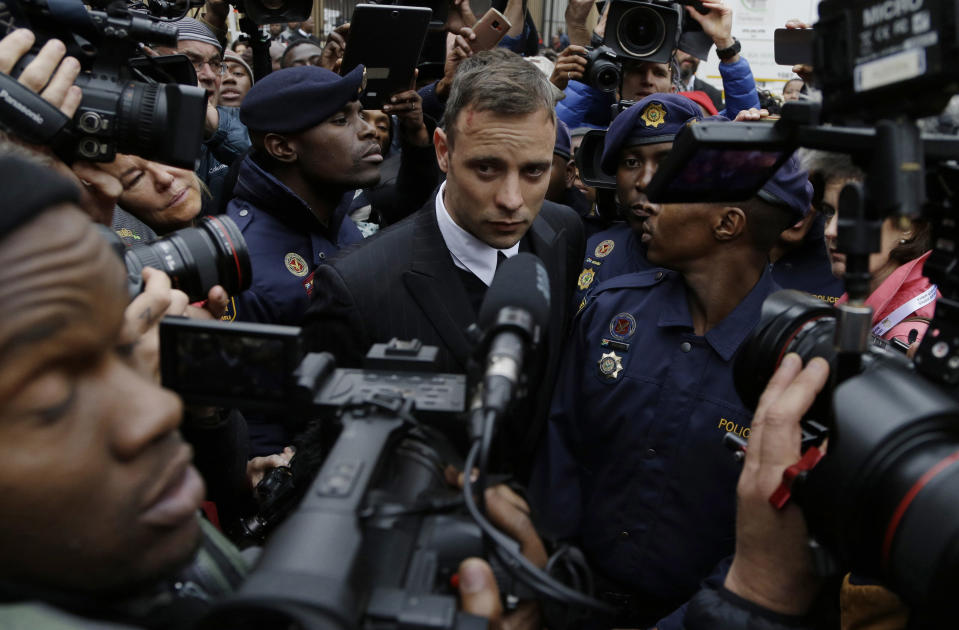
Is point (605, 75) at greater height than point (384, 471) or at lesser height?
lesser

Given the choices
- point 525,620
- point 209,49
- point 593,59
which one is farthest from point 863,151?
point 209,49

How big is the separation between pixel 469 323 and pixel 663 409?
613 millimetres

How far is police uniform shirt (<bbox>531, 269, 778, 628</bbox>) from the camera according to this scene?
6.72ft

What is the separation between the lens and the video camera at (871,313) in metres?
1.00

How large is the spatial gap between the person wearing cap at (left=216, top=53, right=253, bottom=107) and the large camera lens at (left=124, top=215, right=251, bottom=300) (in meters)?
4.10

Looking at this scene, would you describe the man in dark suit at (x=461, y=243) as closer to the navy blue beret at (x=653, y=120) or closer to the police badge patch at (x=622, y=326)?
the police badge patch at (x=622, y=326)

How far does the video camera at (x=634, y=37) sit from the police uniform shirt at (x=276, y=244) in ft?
5.82

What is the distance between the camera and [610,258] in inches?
129

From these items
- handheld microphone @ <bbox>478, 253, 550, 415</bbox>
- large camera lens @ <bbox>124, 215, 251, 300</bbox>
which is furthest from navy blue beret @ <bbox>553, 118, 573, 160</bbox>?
handheld microphone @ <bbox>478, 253, 550, 415</bbox>

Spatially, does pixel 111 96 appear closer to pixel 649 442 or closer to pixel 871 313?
pixel 649 442

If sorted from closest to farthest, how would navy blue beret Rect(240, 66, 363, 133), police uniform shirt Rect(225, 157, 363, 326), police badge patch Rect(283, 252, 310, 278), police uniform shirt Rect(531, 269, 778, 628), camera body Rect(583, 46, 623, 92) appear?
police uniform shirt Rect(531, 269, 778, 628) < police uniform shirt Rect(225, 157, 363, 326) < police badge patch Rect(283, 252, 310, 278) < navy blue beret Rect(240, 66, 363, 133) < camera body Rect(583, 46, 623, 92)

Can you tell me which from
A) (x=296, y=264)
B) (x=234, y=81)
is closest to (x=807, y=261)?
(x=296, y=264)

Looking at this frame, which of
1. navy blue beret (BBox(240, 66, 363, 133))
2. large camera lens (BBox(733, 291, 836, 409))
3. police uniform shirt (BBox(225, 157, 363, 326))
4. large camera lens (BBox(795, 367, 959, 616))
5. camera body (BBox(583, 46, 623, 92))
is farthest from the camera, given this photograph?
camera body (BBox(583, 46, 623, 92))

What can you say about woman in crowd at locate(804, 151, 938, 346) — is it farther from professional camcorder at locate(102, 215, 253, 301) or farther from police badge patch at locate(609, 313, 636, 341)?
professional camcorder at locate(102, 215, 253, 301)
